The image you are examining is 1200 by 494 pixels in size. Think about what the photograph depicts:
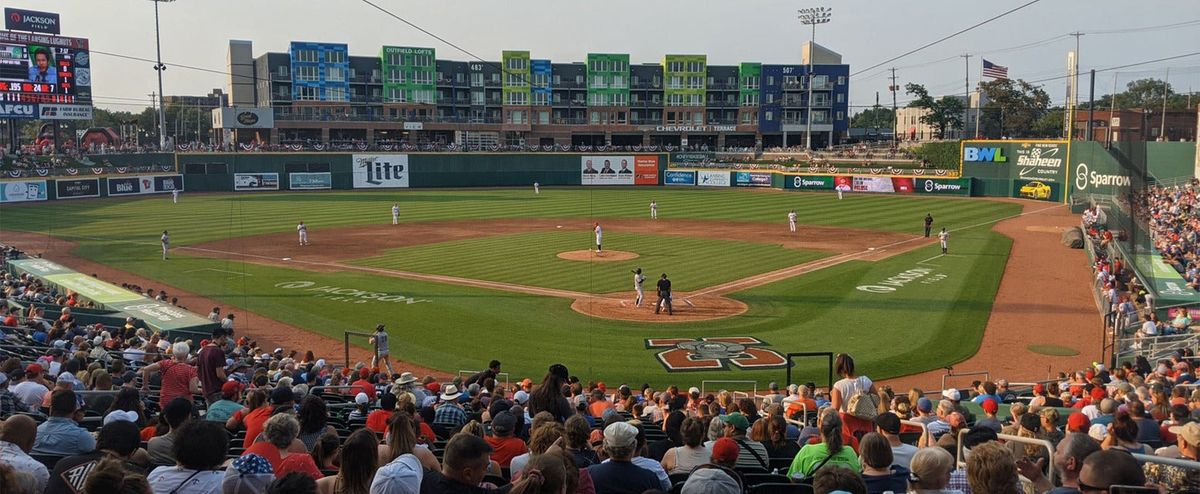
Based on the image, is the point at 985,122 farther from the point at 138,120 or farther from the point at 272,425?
the point at 138,120

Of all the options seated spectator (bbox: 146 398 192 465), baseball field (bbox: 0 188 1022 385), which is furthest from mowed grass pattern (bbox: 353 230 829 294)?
seated spectator (bbox: 146 398 192 465)

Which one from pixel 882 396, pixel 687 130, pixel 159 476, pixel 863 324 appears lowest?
pixel 863 324

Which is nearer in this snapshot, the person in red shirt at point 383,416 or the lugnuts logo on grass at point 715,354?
the person in red shirt at point 383,416

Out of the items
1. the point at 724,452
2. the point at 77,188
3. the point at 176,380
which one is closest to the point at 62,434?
the point at 176,380

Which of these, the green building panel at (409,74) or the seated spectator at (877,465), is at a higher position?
the green building panel at (409,74)

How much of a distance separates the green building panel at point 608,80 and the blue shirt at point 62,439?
109 m

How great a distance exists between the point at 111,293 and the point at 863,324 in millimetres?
22172

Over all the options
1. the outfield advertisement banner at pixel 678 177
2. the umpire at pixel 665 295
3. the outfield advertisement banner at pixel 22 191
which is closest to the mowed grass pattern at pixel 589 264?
the umpire at pixel 665 295

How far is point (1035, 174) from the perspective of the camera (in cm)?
6712

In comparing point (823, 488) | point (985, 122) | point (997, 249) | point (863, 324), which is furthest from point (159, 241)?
point (985, 122)

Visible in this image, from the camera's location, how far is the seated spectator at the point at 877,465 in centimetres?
667

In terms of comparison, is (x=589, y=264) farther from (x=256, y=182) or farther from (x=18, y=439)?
(x=256, y=182)

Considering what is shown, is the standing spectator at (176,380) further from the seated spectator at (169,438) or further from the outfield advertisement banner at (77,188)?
the outfield advertisement banner at (77,188)

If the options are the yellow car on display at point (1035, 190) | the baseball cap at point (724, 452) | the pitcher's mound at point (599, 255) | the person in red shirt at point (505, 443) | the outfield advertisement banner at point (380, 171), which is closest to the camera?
the baseball cap at point (724, 452)
